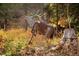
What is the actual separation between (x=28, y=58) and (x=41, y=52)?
0.49 ft

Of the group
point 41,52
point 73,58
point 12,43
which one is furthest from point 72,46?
point 12,43

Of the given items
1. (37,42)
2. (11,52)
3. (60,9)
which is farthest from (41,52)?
(60,9)

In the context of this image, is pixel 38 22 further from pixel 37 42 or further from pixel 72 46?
pixel 72 46

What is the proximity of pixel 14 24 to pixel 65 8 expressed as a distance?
56 centimetres

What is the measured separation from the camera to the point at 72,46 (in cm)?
149


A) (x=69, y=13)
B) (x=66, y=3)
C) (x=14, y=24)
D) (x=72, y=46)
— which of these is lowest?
(x=72, y=46)

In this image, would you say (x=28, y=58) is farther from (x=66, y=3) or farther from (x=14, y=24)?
(x=66, y=3)

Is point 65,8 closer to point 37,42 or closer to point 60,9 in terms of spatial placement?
point 60,9

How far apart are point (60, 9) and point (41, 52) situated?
0.49 m

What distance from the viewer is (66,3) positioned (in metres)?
1.51

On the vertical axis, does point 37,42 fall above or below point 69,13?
below

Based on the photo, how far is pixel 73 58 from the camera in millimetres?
1494

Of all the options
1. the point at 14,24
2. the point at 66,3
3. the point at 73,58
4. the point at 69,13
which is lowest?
the point at 73,58

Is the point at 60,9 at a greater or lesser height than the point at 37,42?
greater
